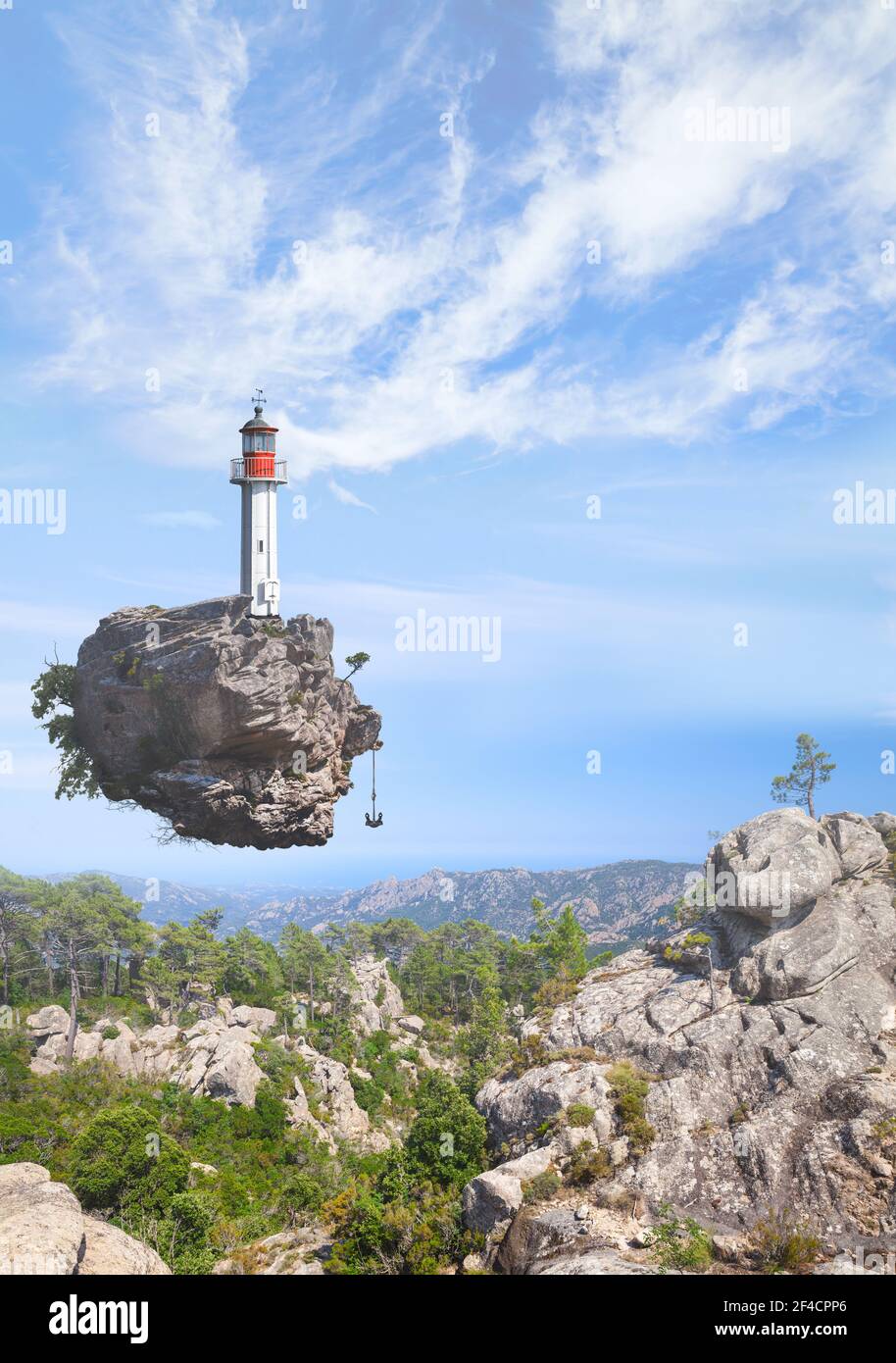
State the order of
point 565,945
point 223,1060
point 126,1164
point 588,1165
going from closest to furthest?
point 588,1165, point 126,1164, point 223,1060, point 565,945

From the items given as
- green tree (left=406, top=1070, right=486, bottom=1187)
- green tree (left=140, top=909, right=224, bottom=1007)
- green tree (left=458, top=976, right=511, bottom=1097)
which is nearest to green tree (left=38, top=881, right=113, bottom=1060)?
green tree (left=140, top=909, right=224, bottom=1007)

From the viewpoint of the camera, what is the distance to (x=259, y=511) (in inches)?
1784

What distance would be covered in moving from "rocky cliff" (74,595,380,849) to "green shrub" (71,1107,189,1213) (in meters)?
15.8

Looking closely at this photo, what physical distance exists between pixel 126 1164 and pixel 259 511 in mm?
32442

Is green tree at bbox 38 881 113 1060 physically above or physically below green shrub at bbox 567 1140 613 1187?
above

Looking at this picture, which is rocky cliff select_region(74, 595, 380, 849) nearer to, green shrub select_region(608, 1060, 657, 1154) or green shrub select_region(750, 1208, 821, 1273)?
green shrub select_region(608, 1060, 657, 1154)

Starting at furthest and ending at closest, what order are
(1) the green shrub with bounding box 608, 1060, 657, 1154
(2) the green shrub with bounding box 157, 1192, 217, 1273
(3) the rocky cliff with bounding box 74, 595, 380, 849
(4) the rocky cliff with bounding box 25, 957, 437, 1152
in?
(4) the rocky cliff with bounding box 25, 957, 437, 1152 < (3) the rocky cliff with bounding box 74, 595, 380, 849 < (2) the green shrub with bounding box 157, 1192, 217, 1273 < (1) the green shrub with bounding box 608, 1060, 657, 1154

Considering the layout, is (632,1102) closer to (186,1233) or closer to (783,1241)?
(783,1241)

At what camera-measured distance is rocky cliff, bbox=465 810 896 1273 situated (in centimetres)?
2880

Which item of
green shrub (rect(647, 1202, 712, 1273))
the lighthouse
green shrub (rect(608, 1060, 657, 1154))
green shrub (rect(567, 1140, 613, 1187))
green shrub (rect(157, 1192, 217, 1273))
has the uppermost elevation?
the lighthouse

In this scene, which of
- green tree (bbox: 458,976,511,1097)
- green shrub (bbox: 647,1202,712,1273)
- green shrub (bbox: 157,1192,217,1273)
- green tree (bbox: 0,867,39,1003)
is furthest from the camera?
green tree (bbox: 0,867,39,1003)

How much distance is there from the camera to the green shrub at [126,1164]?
132 ft

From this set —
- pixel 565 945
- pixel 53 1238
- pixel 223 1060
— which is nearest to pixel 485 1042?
pixel 565 945
